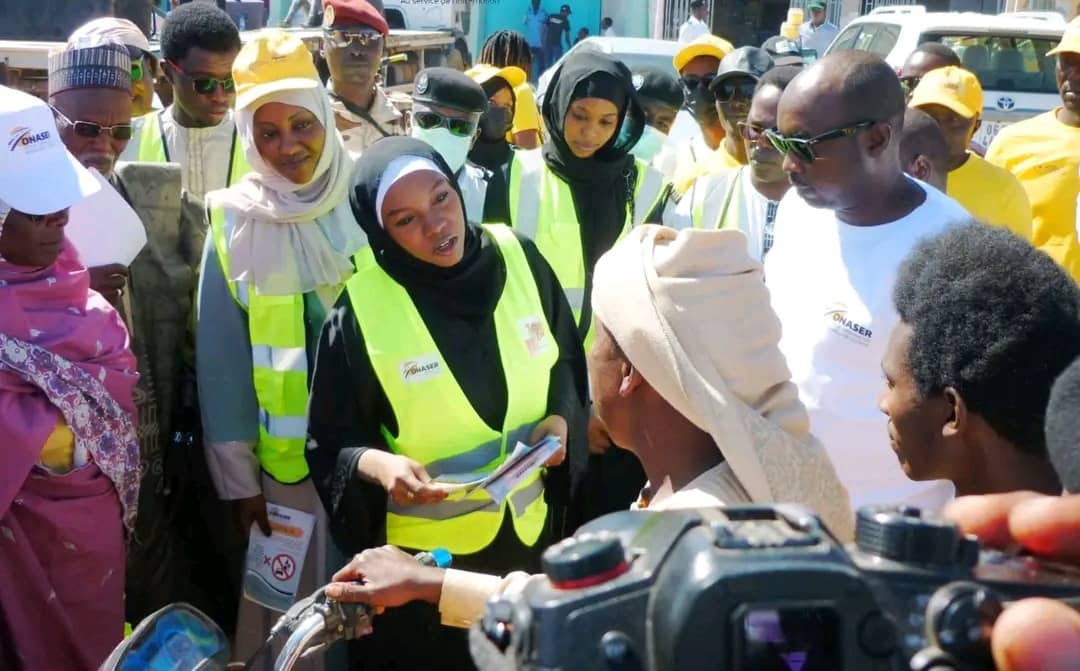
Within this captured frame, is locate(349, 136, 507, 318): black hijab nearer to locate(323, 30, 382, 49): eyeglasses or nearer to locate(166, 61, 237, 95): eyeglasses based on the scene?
locate(166, 61, 237, 95): eyeglasses

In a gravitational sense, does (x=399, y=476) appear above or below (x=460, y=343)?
below

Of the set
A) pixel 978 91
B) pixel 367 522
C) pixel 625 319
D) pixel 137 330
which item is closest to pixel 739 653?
pixel 625 319

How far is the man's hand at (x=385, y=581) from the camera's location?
2.00 meters

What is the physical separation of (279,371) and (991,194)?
8.41 feet

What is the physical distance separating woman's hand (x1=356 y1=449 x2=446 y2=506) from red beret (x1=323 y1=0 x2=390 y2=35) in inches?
119

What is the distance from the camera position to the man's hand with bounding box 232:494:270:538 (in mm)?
3504

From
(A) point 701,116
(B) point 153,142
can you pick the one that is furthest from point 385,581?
(A) point 701,116

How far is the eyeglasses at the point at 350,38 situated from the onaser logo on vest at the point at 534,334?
104 inches

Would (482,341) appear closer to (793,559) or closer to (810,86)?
(810,86)

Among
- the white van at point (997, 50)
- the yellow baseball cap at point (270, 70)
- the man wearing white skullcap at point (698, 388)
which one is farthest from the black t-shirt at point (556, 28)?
the man wearing white skullcap at point (698, 388)

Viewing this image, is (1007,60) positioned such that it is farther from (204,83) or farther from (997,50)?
(204,83)

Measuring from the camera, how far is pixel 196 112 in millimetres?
4520

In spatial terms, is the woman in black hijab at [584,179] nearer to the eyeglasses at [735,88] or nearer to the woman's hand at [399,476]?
the eyeglasses at [735,88]

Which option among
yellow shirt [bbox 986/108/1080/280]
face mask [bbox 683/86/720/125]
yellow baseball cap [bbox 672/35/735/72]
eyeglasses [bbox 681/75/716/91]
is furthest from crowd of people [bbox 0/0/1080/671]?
yellow baseball cap [bbox 672/35/735/72]
